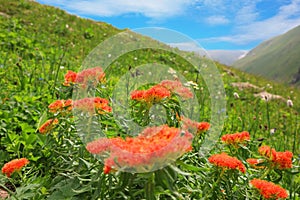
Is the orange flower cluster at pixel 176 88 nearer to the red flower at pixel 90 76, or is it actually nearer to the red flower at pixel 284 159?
the red flower at pixel 90 76

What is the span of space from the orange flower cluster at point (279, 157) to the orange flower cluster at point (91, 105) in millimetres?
933

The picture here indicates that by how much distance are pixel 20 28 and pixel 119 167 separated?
31.3 feet

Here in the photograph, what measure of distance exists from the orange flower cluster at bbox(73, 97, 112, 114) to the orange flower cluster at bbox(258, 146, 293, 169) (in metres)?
0.93

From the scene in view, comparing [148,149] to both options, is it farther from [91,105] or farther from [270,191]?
[270,191]

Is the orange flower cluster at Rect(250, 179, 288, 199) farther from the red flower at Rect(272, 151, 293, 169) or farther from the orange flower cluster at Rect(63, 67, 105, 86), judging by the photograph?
the orange flower cluster at Rect(63, 67, 105, 86)

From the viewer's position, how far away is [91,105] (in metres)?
1.85

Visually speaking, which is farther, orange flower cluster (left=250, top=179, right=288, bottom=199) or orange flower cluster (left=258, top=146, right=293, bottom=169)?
orange flower cluster (left=258, top=146, right=293, bottom=169)

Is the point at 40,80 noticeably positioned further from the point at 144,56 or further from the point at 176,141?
the point at 144,56

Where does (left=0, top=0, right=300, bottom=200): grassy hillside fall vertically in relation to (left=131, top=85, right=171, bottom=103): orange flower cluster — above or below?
below

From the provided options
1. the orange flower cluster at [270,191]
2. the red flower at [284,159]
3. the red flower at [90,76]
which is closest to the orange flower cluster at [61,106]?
the red flower at [90,76]

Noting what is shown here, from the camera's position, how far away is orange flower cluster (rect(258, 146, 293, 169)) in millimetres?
1984

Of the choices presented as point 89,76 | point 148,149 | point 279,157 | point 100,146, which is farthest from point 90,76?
point 279,157

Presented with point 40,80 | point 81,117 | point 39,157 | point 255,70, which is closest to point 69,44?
point 40,80

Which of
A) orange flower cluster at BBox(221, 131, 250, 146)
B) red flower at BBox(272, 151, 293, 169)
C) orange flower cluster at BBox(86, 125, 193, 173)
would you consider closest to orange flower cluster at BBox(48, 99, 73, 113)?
orange flower cluster at BBox(86, 125, 193, 173)
